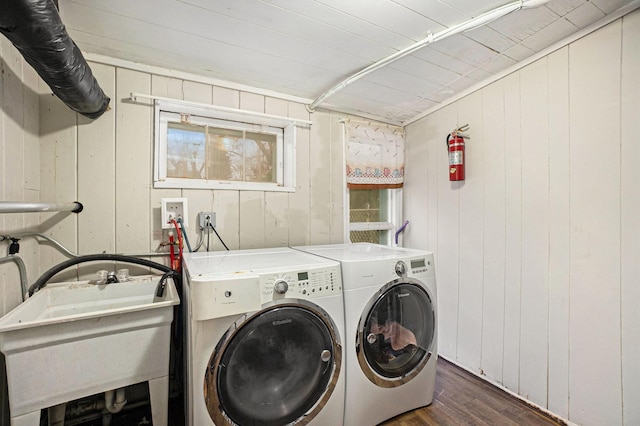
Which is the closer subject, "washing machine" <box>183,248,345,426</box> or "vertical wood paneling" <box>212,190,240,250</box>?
"washing machine" <box>183,248,345,426</box>

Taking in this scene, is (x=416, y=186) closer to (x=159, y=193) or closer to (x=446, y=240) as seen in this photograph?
(x=446, y=240)

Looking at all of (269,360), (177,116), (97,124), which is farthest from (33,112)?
(269,360)

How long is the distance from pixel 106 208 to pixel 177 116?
0.72 meters

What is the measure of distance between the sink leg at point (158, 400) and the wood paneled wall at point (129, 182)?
78 cm

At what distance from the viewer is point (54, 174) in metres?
1.51

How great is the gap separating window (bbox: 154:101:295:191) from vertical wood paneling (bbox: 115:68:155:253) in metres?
0.07

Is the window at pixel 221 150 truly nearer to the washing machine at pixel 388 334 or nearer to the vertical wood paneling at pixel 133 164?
the vertical wood paneling at pixel 133 164

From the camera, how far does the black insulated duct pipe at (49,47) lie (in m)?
0.74

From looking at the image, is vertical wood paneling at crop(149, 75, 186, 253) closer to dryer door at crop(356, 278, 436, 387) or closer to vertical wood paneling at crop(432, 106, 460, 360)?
dryer door at crop(356, 278, 436, 387)

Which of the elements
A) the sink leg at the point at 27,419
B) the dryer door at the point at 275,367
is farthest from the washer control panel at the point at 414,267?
the sink leg at the point at 27,419

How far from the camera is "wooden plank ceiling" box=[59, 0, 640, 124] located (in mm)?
1236

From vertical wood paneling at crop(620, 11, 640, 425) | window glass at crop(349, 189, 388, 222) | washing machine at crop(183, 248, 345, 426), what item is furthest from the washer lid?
vertical wood paneling at crop(620, 11, 640, 425)

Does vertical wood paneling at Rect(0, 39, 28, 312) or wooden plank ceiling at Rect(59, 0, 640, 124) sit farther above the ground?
wooden plank ceiling at Rect(59, 0, 640, 124)

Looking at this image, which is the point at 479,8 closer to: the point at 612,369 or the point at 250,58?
the point at 250,58
